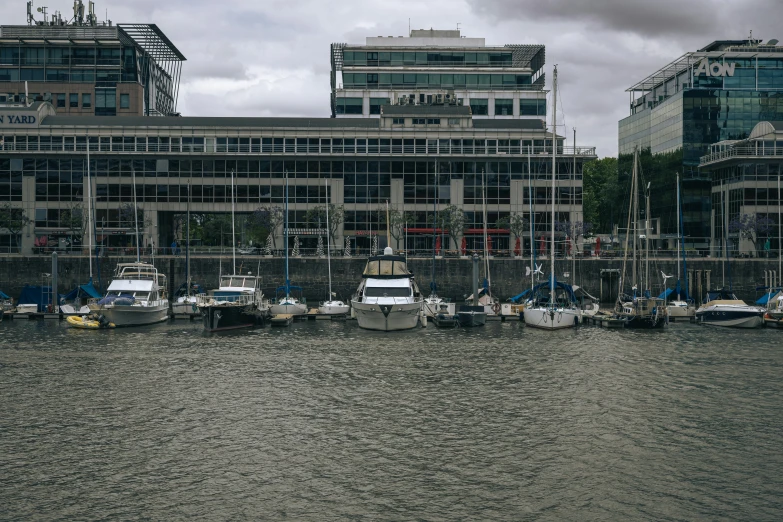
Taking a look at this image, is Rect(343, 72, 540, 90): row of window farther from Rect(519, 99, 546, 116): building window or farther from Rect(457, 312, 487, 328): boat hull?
Rect(457, 312, 487, 328): boat hull

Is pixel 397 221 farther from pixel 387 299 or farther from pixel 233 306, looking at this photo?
pixel 233 306

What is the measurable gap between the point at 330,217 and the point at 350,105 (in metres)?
42.5

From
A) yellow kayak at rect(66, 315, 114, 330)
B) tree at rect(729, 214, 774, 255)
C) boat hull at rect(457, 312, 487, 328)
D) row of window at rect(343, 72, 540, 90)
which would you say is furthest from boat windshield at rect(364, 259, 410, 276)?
row of window at rect(343, 72, 540, 90)

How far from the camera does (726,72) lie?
13938 centimetres

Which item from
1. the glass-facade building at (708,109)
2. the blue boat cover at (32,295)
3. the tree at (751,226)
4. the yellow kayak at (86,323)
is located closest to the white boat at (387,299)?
the yellow kayak at (86,323)

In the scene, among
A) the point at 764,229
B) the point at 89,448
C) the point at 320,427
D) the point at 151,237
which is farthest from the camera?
the point at 151,237

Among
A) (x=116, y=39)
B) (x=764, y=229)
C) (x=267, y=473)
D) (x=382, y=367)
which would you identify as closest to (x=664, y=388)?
(x=382, y=367)

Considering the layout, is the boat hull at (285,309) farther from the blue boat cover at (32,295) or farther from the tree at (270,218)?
the tree at (270,218)

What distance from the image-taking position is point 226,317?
235ft

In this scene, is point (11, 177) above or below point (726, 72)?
below

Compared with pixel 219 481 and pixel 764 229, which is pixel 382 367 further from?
pixel 764 229

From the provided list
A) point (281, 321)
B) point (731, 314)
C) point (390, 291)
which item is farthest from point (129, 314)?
point (731, 314)

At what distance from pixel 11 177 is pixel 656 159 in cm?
10371

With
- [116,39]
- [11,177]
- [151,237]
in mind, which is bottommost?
[151,237]
